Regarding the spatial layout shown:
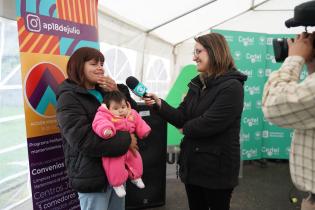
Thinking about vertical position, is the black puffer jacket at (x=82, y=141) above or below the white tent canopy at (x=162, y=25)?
below

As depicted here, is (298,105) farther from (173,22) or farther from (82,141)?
(173,22)

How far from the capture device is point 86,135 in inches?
56.2

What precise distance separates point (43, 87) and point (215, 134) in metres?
1.00

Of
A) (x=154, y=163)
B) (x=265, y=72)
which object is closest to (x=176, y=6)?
(x=265, y=72)

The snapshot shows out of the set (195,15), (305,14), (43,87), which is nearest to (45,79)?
(43,87)

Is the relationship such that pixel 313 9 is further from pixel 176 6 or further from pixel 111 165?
pixel 176 6

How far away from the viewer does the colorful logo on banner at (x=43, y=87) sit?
5.51 ft

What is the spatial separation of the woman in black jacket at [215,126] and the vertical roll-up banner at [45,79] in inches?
31.0

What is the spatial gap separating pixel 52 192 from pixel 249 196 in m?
2.32

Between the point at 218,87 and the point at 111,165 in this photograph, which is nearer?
the point at 111,165

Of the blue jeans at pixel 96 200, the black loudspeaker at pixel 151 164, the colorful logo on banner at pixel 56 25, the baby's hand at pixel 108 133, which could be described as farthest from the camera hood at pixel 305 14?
the black loudspeaker at pixel 151 164

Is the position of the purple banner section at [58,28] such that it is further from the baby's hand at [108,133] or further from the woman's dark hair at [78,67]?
the baby's hand at [108,133]

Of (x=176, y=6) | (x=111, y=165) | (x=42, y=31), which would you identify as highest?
(x=176, y=6)

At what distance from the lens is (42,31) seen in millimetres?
1750
